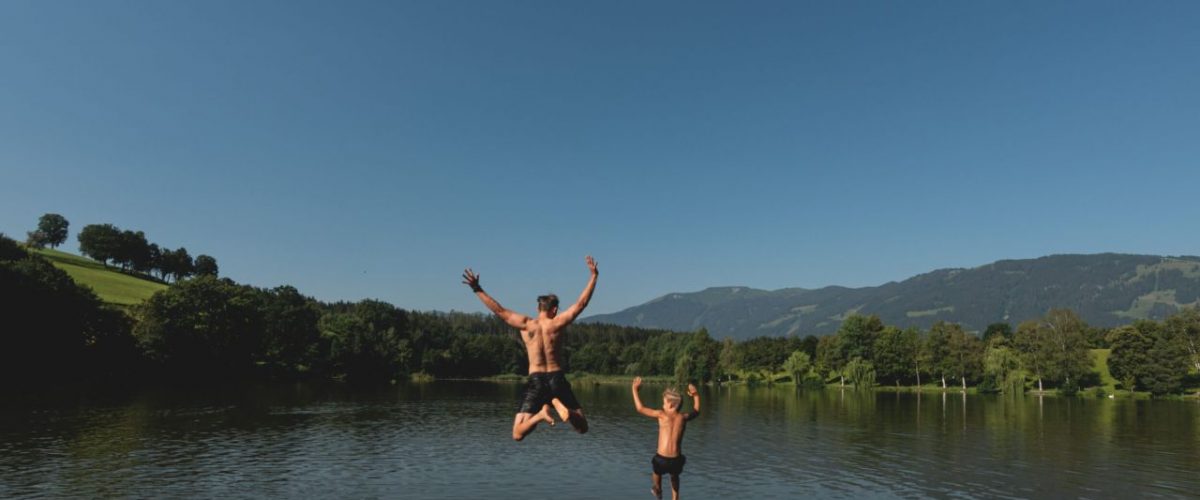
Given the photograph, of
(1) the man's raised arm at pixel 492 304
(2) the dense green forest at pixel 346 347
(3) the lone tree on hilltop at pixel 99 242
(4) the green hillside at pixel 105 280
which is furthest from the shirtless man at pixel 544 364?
(3) the lone tree on hilltop at pixel 99 242

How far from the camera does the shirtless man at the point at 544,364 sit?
12.3 meters

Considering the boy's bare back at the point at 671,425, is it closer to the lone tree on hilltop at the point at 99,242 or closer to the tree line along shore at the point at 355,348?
the tree line along shore at the point at 355,348

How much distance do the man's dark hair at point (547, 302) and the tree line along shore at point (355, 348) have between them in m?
98.2

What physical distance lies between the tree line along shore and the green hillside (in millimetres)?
1128

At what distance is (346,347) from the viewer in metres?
154

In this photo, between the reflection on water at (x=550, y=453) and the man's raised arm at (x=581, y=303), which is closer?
the man's raised arm at (x=581, y=303)

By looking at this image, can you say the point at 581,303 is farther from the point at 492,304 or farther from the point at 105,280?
the point at 105,280

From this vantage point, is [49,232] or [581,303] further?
[49,232]

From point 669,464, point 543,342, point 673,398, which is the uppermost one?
point 543,342

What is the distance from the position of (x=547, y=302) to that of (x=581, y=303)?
3.19ft

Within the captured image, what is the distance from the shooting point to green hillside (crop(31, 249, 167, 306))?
13625 centimetres

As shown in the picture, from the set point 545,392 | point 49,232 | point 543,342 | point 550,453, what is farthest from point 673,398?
point 49,232

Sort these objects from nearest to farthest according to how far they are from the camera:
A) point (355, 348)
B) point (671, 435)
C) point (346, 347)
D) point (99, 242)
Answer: point (671, 435), point (346, 347), point (355, 348), point (99, 242)

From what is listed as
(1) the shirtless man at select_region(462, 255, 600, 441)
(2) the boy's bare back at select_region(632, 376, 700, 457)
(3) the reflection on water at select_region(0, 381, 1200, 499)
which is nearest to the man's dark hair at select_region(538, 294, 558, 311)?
(1) the shirtless man at select_region(462, 255, 600, 441)
